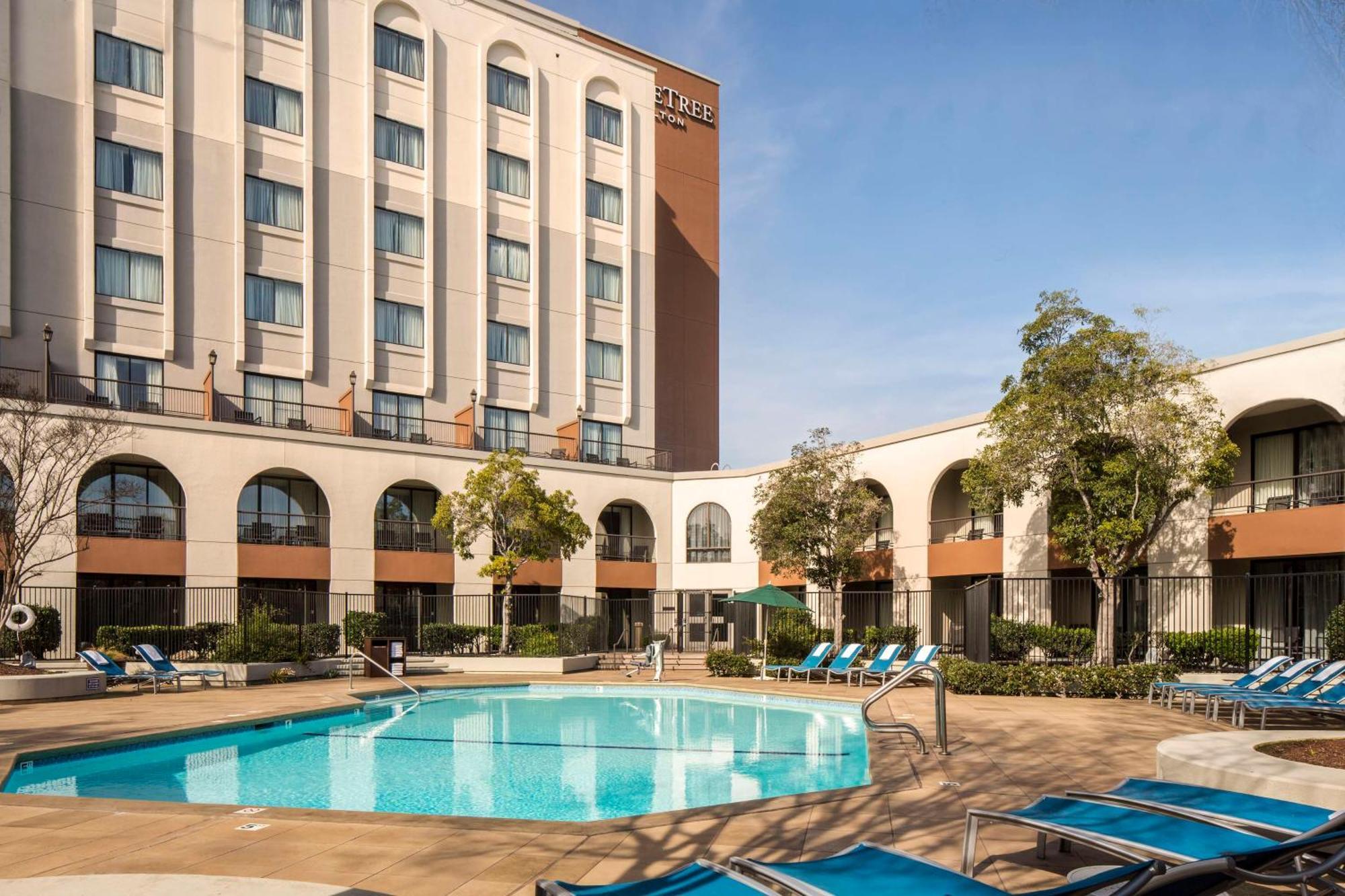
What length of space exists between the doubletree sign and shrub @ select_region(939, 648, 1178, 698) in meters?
31.6

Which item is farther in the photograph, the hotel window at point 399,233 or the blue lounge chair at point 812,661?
the hotel window at point 399,233

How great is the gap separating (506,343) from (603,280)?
16.5ft

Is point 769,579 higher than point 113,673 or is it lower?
higher

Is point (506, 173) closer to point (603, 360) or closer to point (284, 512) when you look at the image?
point (603, 360)

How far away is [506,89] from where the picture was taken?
3803cm

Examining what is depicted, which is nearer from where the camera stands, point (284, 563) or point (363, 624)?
point (363, 624)

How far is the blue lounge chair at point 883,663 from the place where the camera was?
67.1ft

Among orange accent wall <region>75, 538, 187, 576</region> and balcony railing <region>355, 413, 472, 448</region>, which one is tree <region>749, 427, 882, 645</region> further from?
orange accent wall <region>75, 538, 187, 576</region>

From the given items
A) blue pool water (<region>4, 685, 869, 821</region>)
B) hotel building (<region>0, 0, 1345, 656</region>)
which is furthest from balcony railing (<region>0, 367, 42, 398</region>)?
blue pool water (<region>4, 685, 869, 821</region>)

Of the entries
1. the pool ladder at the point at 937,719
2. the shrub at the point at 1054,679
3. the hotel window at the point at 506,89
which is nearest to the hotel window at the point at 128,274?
the hotel window at the point at 506,89

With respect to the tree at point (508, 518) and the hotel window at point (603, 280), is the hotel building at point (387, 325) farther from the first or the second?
the tree at point (508, 518)

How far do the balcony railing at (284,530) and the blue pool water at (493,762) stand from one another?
43.2 feet

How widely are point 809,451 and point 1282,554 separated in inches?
491

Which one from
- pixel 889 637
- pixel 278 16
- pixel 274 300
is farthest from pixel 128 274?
pixel 889 637
